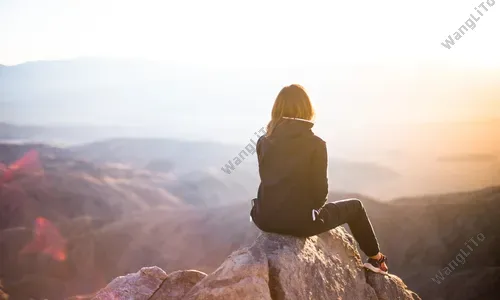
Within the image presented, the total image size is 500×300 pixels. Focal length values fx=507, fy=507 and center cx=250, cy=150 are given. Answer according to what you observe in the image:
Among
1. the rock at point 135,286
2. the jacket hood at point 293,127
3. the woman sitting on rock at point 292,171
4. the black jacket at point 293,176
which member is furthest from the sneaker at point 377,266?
the rock at point 135,286

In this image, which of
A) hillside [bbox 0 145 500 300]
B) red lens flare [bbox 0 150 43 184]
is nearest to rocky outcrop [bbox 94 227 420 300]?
hillside [bbox 0 145 500 300]

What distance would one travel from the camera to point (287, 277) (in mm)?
4117

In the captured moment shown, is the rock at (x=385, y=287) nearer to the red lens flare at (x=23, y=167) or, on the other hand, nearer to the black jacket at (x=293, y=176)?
the black jacket at (x=293, y=176)

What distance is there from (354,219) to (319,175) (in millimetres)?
912

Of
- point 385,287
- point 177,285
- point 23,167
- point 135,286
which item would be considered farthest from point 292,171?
point 23,167

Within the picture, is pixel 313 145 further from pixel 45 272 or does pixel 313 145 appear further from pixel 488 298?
pixel 45 272

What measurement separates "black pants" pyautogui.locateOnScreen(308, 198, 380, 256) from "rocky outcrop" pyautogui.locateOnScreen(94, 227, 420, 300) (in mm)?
203

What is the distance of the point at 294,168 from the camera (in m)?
4.21

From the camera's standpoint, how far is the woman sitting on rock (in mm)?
4219

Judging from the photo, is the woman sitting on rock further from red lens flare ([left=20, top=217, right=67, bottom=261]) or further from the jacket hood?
red lens flare ([left=20, top=217, right=67, bottom=261])

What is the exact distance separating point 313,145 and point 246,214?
2875 cm

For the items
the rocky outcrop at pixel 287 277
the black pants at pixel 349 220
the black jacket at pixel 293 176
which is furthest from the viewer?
the black pants at pixel 349 220

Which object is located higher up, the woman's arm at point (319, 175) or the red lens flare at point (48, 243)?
the woman's arm at point (319, 175)

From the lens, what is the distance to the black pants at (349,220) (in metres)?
4.52
